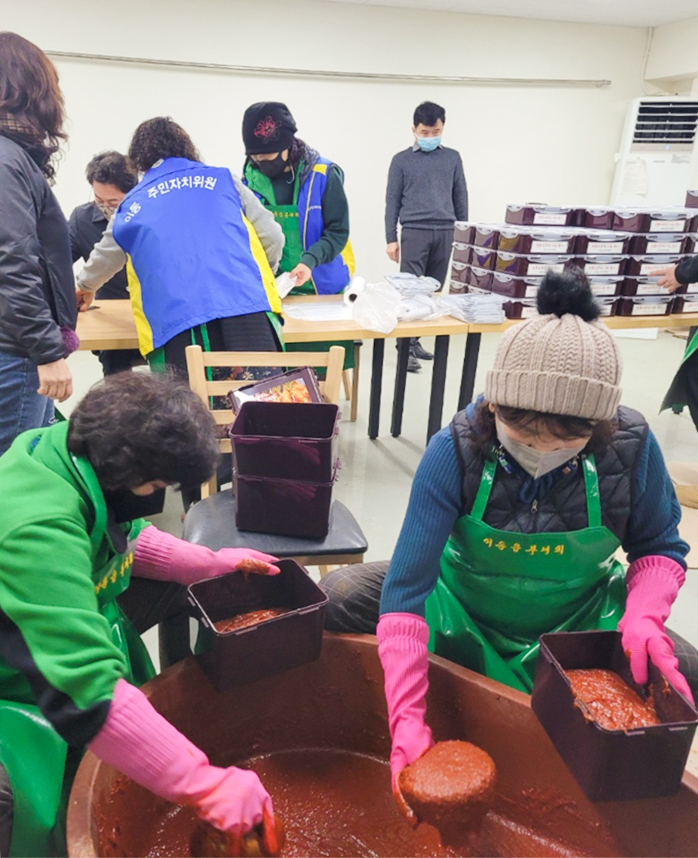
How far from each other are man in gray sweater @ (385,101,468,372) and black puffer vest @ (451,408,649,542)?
3.48 m

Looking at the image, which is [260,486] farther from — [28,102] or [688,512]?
[688,512]

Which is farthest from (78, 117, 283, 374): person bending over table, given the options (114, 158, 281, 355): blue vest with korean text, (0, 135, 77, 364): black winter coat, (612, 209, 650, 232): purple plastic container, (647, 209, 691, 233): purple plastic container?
(647, 209, 691, 233): purple plastic container

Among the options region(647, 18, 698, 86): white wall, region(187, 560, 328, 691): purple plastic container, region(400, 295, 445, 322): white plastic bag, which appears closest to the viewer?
region(187, 560, 328, 691): purple plastic container

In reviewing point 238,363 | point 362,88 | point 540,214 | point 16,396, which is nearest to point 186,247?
point 238,363

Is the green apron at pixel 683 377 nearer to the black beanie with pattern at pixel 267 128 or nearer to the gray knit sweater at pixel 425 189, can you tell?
the black beanie with pattern at pixel 267 128

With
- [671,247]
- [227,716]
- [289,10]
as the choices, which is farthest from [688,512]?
[289,10]

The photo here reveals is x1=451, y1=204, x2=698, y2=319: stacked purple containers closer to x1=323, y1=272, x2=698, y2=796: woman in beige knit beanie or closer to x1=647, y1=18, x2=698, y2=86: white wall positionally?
x1=323, y1=272, x2=698, y2=796: woman in beige knit beanie

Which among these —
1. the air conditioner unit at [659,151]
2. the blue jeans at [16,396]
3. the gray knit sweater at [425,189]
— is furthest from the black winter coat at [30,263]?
the air conditioner unit at [659,151]

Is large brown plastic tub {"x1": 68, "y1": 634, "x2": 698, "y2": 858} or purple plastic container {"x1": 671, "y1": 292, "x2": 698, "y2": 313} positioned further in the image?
purple plastic container {"x1": 671, "y1": 292, "x2": 698, "y2": 313}

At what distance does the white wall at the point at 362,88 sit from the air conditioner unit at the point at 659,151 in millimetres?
283

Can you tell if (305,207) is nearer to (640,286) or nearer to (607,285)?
(607,285)

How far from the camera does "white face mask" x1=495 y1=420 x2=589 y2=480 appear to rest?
1.14 metres

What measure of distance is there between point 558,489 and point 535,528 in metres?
0.08

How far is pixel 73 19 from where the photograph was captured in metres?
4.53
